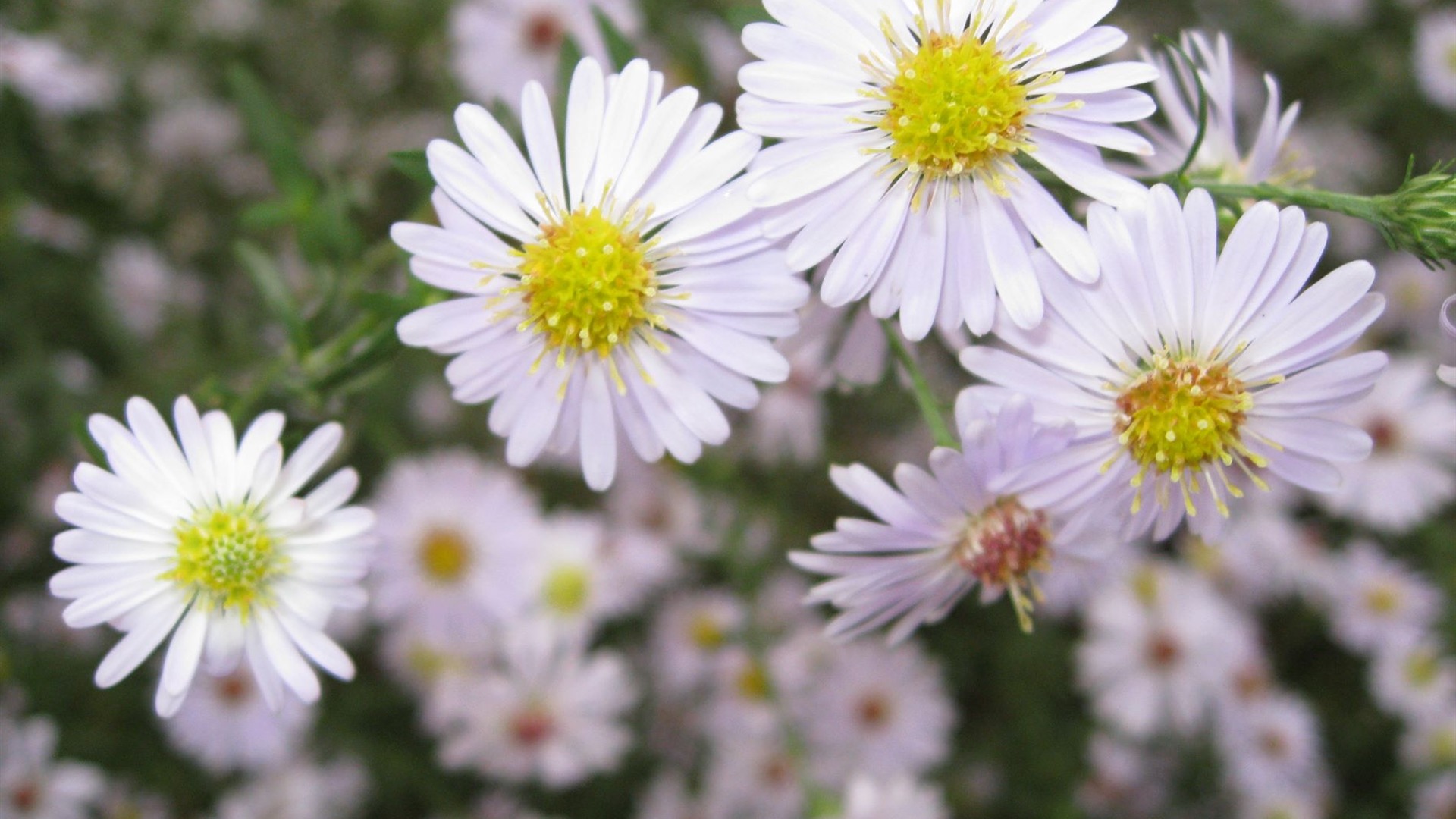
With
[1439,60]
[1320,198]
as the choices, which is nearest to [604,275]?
[1320,198]

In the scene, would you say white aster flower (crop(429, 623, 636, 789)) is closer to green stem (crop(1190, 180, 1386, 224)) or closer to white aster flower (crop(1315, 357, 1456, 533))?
green stem (crop(1190, 180, 1386, 224))

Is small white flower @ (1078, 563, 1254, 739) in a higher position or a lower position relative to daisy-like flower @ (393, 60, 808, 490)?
lower

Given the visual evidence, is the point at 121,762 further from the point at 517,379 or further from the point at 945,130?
the point at 945,130

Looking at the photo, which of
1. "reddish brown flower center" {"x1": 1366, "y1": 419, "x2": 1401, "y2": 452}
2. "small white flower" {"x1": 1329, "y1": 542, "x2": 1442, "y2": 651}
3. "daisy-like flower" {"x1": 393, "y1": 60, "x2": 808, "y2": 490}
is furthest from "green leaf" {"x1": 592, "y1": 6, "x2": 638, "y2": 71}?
"small white flower" {"x1": 1329, "y1": 542, "x2": 1442, "y2": 651}

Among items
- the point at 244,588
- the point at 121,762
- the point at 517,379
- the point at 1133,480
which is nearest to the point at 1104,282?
the point at 1133,480

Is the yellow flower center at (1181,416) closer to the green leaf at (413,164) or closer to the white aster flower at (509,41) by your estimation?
the green leaf at (413,164)
